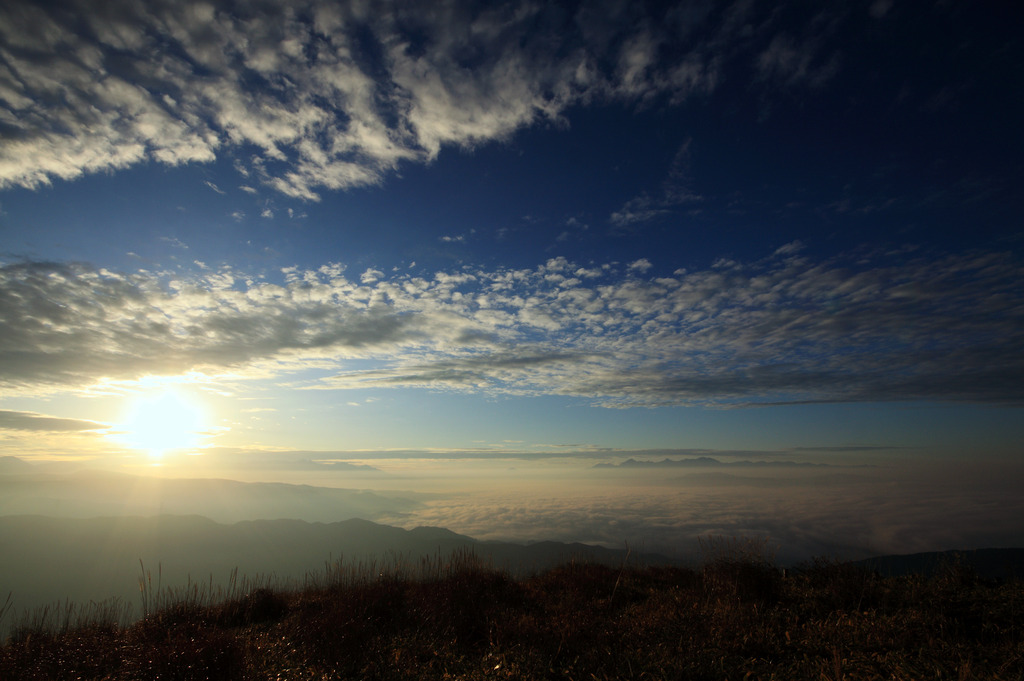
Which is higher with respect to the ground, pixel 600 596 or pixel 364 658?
pixel 364 658

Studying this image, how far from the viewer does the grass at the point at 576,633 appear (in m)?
6.75

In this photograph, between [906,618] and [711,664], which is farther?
[906,618]

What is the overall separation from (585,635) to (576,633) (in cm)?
19

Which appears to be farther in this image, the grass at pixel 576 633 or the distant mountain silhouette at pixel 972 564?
the distant mountain silhouette at pixel 972 564

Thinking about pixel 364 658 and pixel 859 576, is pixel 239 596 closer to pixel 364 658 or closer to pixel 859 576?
pixel 364 658

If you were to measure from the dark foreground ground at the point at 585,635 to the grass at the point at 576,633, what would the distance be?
37 millimetres

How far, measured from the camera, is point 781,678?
6352 millimetres

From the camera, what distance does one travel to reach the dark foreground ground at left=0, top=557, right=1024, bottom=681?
674 cm

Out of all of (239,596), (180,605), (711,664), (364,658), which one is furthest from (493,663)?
(239,596)

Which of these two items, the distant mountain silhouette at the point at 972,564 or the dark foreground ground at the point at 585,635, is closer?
the dark foreground ground at the point at 585,635

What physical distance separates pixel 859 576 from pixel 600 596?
702 centimetres

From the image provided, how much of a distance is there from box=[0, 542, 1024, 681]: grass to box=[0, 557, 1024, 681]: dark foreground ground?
0.12ft

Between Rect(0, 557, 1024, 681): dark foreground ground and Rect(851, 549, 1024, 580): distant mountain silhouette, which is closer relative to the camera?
Rect(0, 557, 1024, 681): dark foreground ground

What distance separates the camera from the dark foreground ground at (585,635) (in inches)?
265
